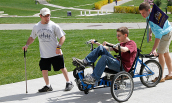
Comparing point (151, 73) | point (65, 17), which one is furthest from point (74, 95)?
point (65, 17)

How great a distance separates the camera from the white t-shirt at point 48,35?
5629 mm

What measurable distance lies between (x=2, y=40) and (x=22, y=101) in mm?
9274

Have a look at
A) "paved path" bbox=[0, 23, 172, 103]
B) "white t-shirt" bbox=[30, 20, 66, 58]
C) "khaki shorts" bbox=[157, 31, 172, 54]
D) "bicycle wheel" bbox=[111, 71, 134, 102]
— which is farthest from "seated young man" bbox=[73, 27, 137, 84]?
"khaki shorts" bbox=[157, 31, 172, 54]

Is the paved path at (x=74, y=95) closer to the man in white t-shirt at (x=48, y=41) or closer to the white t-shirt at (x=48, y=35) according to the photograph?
the man in white t-shirt at (x=48, y=41)

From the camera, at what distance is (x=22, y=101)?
5340 millimetres

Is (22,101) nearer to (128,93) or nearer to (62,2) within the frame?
(128,93)

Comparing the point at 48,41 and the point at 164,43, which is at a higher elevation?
the point at 48,41

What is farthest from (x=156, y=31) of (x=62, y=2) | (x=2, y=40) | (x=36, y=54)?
(x=62, y=2)

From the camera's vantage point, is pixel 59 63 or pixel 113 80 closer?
pixel 113 80

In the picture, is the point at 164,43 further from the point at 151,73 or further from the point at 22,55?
the point at 22,55

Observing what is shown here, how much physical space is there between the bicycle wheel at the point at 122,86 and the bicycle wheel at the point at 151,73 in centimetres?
68

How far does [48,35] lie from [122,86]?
1757mm

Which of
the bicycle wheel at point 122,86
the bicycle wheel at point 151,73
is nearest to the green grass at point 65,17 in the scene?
the bicycle wheel at point 151,73

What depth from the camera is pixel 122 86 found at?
17.2ft
